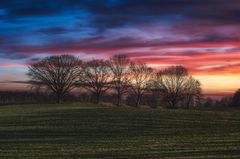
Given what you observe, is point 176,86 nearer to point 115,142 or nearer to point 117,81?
point 117,81

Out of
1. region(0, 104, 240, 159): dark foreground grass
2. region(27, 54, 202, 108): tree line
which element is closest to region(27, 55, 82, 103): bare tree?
region(27, 54, 202, 108): tree line

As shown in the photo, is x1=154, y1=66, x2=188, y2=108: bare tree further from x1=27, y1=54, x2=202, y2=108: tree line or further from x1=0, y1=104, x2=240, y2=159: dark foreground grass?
x1=0, y1=104, x2=240, y2=159: dark foreground grass

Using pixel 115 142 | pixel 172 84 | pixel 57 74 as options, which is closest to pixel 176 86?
pixel 172 84

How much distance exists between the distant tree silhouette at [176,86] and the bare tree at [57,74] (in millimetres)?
21615

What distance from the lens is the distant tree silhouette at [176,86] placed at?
339 feet

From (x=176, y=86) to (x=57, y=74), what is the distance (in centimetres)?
3057

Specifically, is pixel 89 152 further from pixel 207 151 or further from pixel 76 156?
pixel 207 151

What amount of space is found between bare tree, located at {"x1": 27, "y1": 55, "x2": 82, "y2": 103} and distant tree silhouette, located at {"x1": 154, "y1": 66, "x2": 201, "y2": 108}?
21.6 metres

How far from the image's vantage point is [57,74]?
97.1 meters

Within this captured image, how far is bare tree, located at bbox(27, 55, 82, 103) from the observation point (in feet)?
313

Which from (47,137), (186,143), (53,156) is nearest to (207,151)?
(186,143)

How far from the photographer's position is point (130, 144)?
2362cm

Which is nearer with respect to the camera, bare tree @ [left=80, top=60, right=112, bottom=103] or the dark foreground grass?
the dark foreground grass

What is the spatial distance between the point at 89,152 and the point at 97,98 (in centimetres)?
7730
